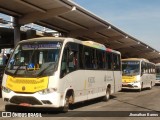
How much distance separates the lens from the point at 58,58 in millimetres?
13383

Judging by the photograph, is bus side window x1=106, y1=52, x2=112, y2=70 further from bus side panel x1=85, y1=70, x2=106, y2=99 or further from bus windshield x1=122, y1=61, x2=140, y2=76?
bus windshield x1=122, y1=61, x2=140, y2=76

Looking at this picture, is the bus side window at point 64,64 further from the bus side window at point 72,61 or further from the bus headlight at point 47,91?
the bus headlight at point 47,91

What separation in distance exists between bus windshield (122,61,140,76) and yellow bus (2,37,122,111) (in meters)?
13.9

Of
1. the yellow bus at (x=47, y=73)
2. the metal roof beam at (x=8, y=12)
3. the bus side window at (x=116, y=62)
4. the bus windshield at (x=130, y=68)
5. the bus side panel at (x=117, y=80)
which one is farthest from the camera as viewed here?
the bus windshield at (x=130, y=68)

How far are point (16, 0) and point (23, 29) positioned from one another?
15.5m

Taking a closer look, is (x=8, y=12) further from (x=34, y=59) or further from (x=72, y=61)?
(x=34, y=59)

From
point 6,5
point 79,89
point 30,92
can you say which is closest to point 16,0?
point 6,5

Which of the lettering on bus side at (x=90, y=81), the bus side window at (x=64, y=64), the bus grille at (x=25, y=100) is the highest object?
the bus side window at (x=64, y=64)

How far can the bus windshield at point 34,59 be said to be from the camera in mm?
13164

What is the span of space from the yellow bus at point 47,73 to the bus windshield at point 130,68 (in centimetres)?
1395

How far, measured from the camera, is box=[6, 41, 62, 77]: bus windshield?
1316cm

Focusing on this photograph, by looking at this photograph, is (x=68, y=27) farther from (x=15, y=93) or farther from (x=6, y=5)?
(x=15, y=93)

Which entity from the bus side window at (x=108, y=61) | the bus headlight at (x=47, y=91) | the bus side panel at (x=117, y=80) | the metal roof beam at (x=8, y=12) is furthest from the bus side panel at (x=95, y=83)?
the metal roof beam at (x=8, y=12)

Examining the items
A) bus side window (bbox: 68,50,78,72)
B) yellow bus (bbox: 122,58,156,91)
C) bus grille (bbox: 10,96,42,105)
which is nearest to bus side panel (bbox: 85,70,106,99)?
bus side window (bbox: 68,50,78,72)
